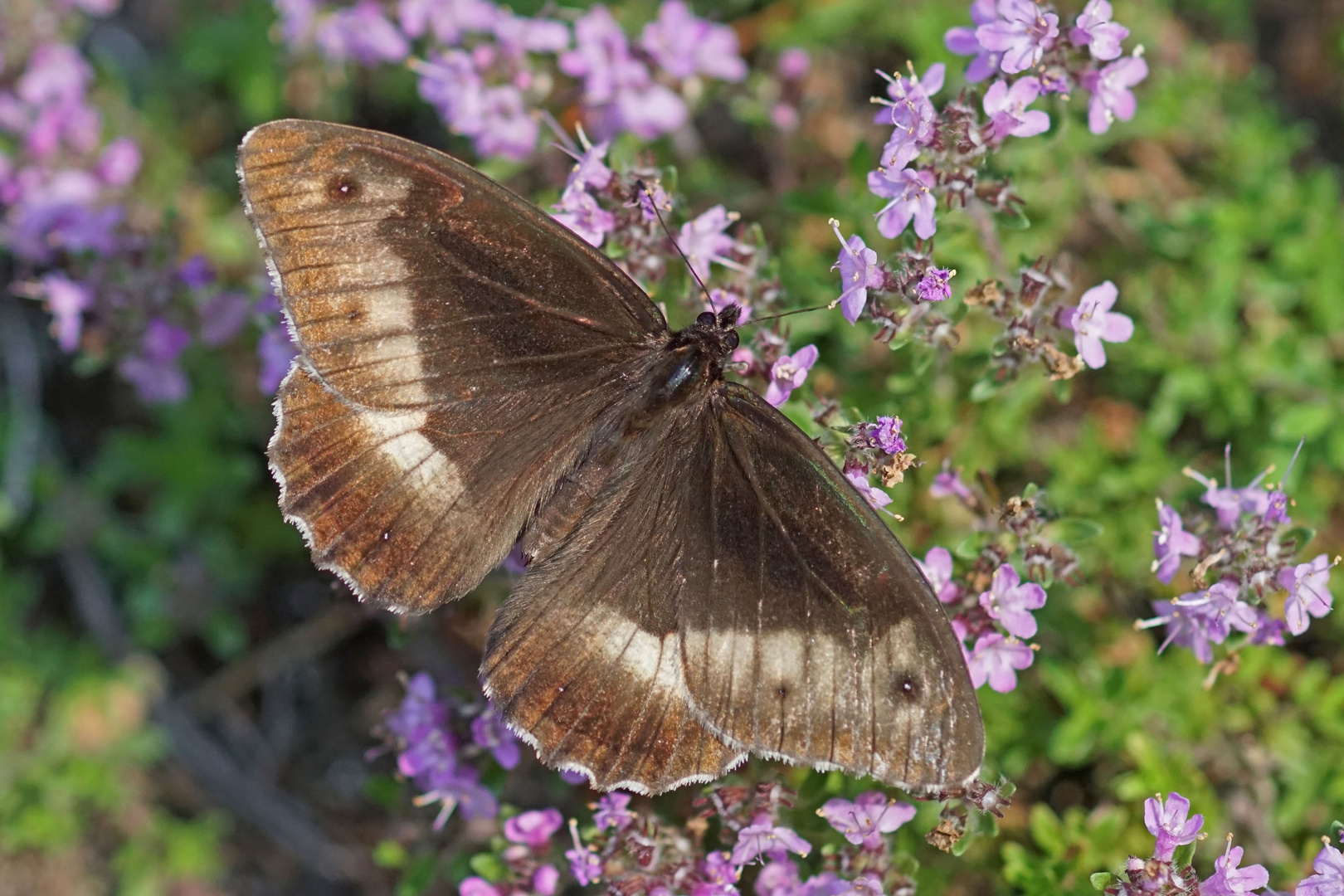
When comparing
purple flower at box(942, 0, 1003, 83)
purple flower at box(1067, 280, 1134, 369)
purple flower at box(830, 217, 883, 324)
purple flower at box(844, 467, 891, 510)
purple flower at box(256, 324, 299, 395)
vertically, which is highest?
purple flower at box(942, 0, 1003, 83)

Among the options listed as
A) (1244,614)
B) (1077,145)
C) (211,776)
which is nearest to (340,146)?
(1244,614)

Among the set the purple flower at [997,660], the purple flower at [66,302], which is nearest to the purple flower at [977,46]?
the purple flower at [997,660]

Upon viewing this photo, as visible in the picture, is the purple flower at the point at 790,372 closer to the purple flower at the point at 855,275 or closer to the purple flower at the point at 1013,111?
the purple flower at the point at 855,275

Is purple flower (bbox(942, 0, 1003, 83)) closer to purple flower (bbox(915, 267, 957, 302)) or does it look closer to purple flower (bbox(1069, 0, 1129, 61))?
purple flower (bbox(1069, 0, 1129, 61))

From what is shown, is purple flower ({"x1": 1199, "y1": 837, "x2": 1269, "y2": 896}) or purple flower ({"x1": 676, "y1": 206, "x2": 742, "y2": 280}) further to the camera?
purple flower ({"x1": 676, "y1": 206, "x2": 742, "y2": 280})

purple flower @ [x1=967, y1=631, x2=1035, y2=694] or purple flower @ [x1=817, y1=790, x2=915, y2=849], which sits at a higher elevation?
purple flower @ [x1=967, y1=631, x2=1035, y2=694]

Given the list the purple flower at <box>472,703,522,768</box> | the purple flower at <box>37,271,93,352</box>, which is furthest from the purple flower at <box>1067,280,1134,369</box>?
the purple flower at <box>37,271,93,352</box>

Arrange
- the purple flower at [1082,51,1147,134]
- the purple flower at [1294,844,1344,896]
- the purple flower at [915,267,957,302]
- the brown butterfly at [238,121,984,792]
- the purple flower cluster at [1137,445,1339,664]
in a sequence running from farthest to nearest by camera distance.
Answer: the purple flower at [1082,51,1147,134]
the purple flower cluster at [1137,445,1339,664]
the purple flower at [915,267,957,302]
the purple flower at [1294,844,1344,896]
the brown butterfly at [238,121,984,792]

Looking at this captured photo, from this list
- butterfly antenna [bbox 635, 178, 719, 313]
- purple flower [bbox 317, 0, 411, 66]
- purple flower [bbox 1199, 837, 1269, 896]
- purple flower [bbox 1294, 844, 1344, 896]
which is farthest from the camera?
purple flower [bbox 317, 0, 411, 66]
